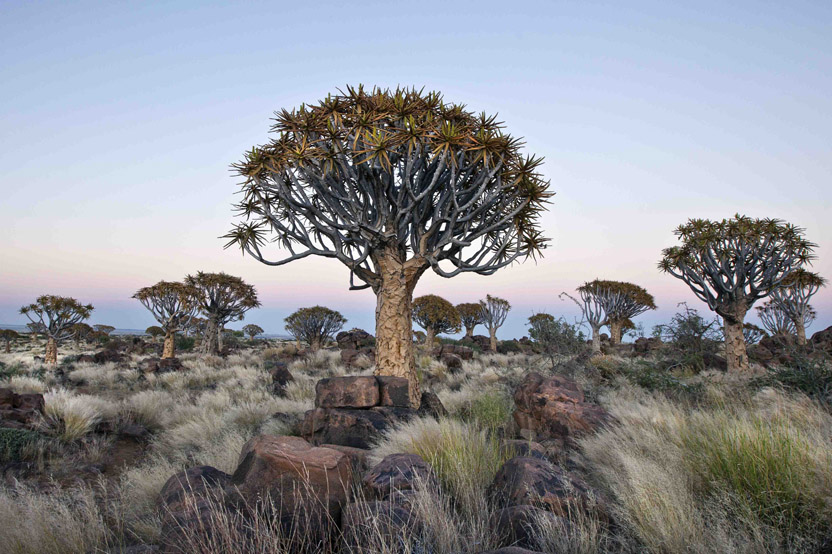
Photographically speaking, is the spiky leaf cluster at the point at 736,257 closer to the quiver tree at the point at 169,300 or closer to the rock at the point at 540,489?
the rock at the point at 540,489

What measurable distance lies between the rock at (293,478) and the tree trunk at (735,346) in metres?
16.8

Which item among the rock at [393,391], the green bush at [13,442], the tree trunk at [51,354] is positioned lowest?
the green bush at [13,442]

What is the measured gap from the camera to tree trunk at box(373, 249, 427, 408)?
8.31 meters

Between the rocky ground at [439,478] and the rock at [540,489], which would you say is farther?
the rock at [540,489]

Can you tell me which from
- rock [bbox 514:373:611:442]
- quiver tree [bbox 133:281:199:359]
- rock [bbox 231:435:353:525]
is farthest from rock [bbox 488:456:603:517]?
quiver tree [bbox 133:281:199:359]

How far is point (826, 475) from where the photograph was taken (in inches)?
108

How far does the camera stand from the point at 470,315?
36.7 m

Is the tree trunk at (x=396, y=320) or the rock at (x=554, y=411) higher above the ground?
the tree trunk at (x=396, y=320)

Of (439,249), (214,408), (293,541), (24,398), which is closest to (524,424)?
(439,249)

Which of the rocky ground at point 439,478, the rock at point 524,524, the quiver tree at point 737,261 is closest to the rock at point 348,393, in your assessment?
the rocky ground at point 439,478

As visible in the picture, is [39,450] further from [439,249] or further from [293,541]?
[439,249]

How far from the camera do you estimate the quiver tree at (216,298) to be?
2412cm

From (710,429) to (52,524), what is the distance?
5.70 m

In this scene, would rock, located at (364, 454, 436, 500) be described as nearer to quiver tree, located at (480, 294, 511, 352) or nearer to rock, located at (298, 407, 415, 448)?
rock, located at (298, 407, 415, 448)
